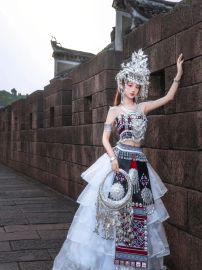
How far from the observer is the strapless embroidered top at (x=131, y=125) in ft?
12.3

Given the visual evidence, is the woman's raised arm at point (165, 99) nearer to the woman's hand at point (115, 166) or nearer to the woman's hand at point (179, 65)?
the woman's hand at point (179, 65)

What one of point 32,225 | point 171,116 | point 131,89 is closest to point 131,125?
point 131,89

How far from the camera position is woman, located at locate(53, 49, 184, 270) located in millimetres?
3617

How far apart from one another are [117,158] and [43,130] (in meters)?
7.72

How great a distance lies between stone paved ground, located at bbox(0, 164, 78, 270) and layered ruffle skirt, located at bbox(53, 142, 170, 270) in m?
0.63

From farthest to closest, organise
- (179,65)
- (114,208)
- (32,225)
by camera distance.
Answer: (32,225), (179,65), (114,208)

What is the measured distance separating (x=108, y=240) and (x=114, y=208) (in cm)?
31

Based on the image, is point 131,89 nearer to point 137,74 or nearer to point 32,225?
point 137,74

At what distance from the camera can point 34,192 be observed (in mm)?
9500

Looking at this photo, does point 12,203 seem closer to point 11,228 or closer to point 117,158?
point 11,228

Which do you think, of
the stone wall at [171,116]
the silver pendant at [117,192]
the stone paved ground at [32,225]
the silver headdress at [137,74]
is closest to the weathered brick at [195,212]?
the stone wall at [171,116]

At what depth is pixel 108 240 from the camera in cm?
368

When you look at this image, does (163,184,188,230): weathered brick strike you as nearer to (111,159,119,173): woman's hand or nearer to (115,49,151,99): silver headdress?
(111,159,119,173): woman's hand

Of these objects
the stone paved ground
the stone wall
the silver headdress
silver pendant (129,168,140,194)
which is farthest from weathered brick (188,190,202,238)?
the stone paved ground
